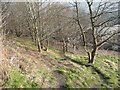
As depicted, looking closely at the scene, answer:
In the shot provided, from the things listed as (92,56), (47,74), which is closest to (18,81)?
(47,74)

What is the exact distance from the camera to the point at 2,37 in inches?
536

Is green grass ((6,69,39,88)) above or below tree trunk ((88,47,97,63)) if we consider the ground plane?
above

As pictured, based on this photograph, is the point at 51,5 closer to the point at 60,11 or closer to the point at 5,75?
the point at 60,11

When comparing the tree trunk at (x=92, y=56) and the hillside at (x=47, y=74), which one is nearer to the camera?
the hillside at (x=47, y=74)

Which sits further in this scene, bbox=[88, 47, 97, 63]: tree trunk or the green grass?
bbox=[88, 47, 97, 63]: tree trunk

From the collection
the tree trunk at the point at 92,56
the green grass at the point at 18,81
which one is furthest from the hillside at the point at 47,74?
the tree trunk at the point at 92,56

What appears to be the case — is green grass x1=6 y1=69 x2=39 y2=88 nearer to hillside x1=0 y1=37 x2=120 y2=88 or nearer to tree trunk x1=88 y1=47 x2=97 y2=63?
hillside x1=0 y1=37 x2=120 y2=88

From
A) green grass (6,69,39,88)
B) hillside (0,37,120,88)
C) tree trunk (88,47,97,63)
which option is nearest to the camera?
green grass (6,69,39,88)

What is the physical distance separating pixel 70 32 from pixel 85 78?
45.2 ft

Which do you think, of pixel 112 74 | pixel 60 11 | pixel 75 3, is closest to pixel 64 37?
pixel 60 11

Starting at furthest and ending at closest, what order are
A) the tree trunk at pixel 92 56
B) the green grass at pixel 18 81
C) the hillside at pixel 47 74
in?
1. the tree trunk at pixel 92 56
2. the hillside at pixel 47 74
3. the green grass at pixel 18 81

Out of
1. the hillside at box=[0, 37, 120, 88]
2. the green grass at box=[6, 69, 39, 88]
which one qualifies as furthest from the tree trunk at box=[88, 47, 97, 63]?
the green grass at box=[6, 69, 39, 88]

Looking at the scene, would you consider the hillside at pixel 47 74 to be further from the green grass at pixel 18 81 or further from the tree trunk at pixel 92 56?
the tree trunk at pixel 92 56

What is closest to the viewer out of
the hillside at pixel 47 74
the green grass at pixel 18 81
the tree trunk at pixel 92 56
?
the green grass at pixel 18 81
